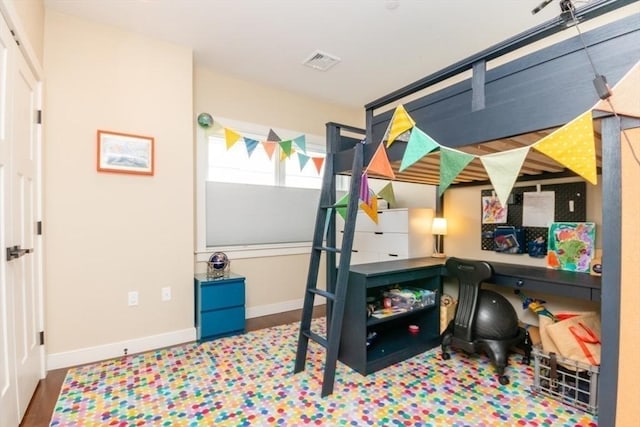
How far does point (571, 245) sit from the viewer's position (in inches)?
100

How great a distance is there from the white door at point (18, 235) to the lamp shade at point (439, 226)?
333 centimetres

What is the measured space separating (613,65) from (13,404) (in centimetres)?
318

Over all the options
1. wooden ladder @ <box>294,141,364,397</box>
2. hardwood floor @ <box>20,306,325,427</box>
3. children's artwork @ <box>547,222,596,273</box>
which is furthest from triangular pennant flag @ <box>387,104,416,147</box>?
hardwood floor @ <box>20,306,325,427</box>

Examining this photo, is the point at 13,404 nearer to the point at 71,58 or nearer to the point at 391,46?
the point at 71,58

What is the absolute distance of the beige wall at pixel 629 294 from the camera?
1.23 metres

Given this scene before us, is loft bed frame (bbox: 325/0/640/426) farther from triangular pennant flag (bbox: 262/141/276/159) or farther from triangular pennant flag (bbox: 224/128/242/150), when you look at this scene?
triangular pennant flag (bbox: 224/128/242/150)

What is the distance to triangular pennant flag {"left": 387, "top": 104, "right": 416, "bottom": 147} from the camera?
1.97 meters

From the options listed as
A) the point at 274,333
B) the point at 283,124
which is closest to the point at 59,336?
the point at 274,333

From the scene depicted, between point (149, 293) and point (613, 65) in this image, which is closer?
point (613, 65)

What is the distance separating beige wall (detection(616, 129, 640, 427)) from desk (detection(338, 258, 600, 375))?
3.07ft

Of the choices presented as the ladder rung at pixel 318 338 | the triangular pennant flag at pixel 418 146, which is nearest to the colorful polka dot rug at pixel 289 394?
the ladder rung at pixel 318 338

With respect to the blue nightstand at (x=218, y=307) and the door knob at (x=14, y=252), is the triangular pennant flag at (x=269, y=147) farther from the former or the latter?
the door knob at (x=14, y=252)

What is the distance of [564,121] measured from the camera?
1360 mm

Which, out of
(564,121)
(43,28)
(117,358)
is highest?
(43,28)
